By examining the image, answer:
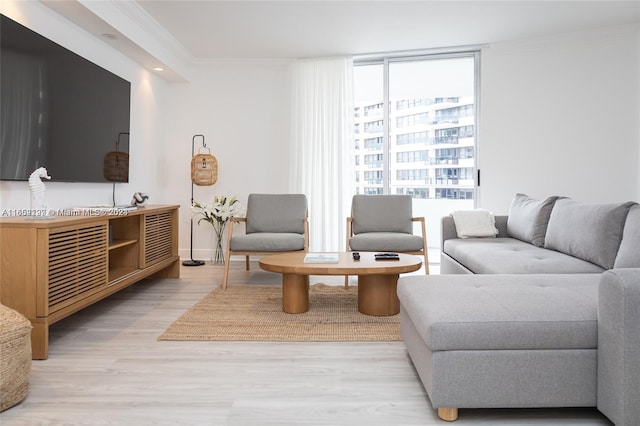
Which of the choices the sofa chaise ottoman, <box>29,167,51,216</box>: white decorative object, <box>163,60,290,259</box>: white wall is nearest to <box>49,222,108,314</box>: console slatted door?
<box>29,167,51,216</box>: white decorative object

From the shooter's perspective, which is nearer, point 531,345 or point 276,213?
point 531,345

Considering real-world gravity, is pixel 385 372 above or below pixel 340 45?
below

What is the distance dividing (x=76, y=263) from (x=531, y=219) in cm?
324

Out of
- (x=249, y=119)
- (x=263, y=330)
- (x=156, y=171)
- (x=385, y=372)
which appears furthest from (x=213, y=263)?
(x=385, y=372)

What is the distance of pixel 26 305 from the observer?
93.3 inches

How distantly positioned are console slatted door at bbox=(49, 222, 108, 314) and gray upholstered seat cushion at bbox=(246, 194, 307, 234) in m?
1.75

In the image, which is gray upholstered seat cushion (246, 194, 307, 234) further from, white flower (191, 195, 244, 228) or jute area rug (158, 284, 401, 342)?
jute area rug (158, 284, 401, 342)

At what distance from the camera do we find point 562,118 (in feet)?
16.0

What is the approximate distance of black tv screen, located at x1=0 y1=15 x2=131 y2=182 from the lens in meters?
2.75

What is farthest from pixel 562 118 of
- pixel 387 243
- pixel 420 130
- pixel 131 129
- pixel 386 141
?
pixel 131 129

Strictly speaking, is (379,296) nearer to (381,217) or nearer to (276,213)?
(381,217)

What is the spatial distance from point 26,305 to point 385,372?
72.3 inches

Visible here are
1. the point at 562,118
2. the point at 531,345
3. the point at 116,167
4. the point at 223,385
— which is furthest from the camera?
the point at 562,118

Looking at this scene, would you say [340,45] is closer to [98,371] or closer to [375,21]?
[375,21]
